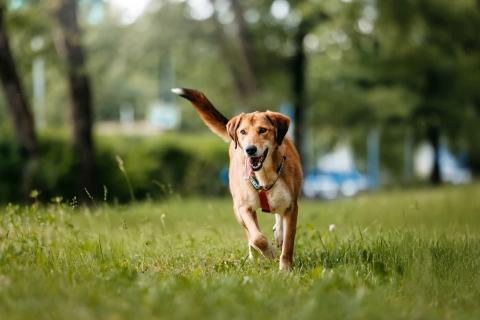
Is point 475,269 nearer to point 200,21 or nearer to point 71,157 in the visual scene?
point 71,157

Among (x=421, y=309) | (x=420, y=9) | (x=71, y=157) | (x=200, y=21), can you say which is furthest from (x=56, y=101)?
(x=421, y=309)

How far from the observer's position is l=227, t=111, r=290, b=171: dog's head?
6.29 m

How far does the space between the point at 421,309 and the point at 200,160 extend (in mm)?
18418

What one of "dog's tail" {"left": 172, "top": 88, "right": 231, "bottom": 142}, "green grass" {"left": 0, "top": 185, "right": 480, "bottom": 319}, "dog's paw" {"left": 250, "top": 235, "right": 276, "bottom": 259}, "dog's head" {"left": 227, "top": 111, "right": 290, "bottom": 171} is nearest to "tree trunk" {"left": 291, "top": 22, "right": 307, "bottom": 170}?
"dog's tail" {"left": 172, "top": 88, "right": 231, "bottom": 142}

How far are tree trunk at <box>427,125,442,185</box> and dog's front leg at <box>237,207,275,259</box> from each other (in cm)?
2773

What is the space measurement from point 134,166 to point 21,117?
5516mm

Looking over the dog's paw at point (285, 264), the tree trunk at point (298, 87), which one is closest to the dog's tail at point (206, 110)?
the dog's paw at point (285, 264)

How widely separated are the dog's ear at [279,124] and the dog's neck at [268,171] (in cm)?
14

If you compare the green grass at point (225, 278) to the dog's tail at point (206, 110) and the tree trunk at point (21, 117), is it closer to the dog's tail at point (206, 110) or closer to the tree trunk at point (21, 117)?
the dog's tail at point (206, 110)

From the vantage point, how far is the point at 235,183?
691cm

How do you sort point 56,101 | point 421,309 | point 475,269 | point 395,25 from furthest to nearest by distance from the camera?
point 56,101
point 395,25
point 475,269
point 421,309

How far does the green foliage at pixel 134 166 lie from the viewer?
18.3 metres

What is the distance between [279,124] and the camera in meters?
6.48

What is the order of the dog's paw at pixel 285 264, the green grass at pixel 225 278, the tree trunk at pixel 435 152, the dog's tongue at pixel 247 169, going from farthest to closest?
the tree trunk at pixel 435 152
the dog's tongue at pixel 247 169
the dog's paw at pixel 285 264
the green grass at pixel 225 278
